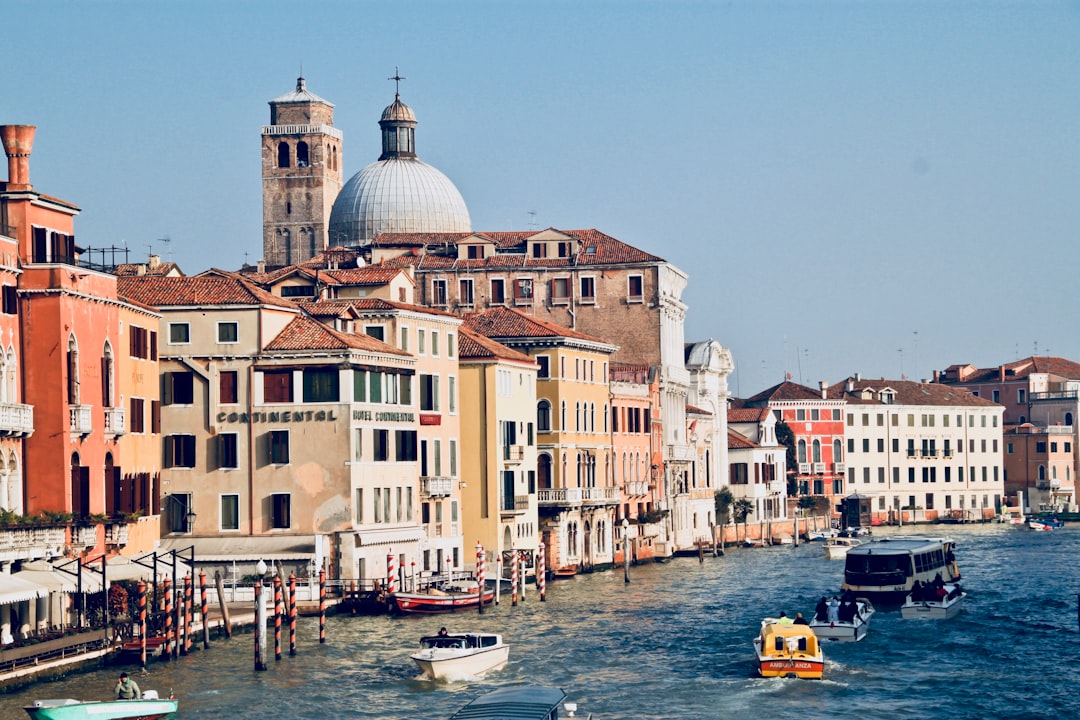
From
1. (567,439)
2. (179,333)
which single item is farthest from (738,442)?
(179,333)

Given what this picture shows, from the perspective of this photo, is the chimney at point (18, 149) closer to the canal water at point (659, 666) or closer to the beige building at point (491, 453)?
the canal water at point (659, 666)

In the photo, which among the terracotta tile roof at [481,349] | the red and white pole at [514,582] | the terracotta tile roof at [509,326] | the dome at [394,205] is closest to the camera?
the red and white pole at [514,582]

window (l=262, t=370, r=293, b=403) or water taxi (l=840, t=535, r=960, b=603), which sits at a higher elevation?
window (l=262, t=370, r=293, b=403)

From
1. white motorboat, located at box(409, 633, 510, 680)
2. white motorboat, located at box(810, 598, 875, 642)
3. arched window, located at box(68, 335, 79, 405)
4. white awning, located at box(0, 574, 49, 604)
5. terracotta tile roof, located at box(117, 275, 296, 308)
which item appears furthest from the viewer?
terracotta tile roof, located at box(117, 275, 296, 308)

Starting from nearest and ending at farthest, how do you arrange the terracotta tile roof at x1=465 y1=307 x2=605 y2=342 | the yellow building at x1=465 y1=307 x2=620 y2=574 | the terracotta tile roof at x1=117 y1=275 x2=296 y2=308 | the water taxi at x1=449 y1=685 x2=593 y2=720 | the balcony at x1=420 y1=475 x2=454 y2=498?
the water taxi at x1=449 y1=685 x2=593 y2=720, the terracotta tile roof at x1=117 y1=275 x2=296 y2=308, the balcony at x1=420 y1=475 x2=454 y2=498, the yellow building at x1=465 y1=307 x2=620 y2=574, the terracotta tile roof at x1=465 y1=307 x2=605 y2=342

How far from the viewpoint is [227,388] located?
57.9m

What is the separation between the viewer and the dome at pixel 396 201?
321 ft

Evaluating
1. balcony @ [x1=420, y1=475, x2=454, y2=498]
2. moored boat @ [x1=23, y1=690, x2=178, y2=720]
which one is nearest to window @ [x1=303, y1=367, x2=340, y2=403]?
balcony @ [x1=420, y1=475, x2=454, y2=498]

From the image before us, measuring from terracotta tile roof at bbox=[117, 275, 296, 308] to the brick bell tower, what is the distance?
50720 mm

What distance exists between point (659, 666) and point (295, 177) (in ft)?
224

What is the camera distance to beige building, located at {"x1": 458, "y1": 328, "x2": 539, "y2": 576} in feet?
220

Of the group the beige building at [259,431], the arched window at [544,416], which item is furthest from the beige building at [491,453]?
the beige building at [259,431]

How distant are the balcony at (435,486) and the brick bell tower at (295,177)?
4789cm

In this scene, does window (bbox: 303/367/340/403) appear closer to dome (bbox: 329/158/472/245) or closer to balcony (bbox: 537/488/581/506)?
balcony (bbox: 537/488/581/506)
